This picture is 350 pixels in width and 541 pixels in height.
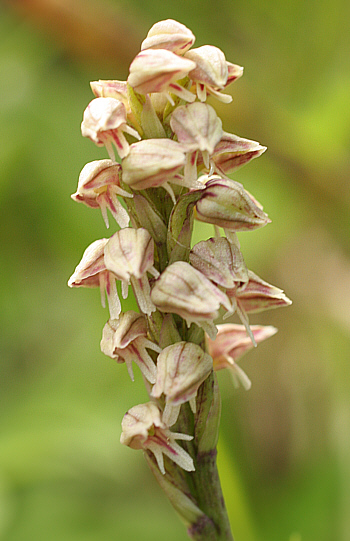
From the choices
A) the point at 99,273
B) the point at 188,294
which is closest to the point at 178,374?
the point at 188,294

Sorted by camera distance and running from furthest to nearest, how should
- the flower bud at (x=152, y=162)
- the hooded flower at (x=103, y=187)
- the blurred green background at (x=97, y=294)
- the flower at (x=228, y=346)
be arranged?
the blurred green background at (x=97, y=294) → the flower at (x=228, y=346) → the hooded flower at (x=103, y=187) → the flower bud at (x=152, y=162)

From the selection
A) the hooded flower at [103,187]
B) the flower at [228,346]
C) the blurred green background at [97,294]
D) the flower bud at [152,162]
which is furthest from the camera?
the blurred green background at [97,294]

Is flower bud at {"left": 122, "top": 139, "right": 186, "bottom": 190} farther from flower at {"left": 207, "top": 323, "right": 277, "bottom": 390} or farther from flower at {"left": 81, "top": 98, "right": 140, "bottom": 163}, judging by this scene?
flower at {"left": 207, "top": 323, "right": 277, "bottom": 390}

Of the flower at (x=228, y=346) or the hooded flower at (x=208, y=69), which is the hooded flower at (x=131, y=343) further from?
the hooded flower at (x=208, y=69)

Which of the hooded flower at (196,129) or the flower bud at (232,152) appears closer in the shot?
the hooded flower at (196,129)

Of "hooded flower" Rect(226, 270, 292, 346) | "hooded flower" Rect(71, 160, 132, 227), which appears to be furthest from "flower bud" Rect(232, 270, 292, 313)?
"hooded flower" Rect(71, 160, 132, 227)

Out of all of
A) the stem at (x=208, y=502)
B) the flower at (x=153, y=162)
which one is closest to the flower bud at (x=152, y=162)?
the flower at (x=153, y=162)

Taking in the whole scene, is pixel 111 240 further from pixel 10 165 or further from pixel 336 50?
pixel 336 50
